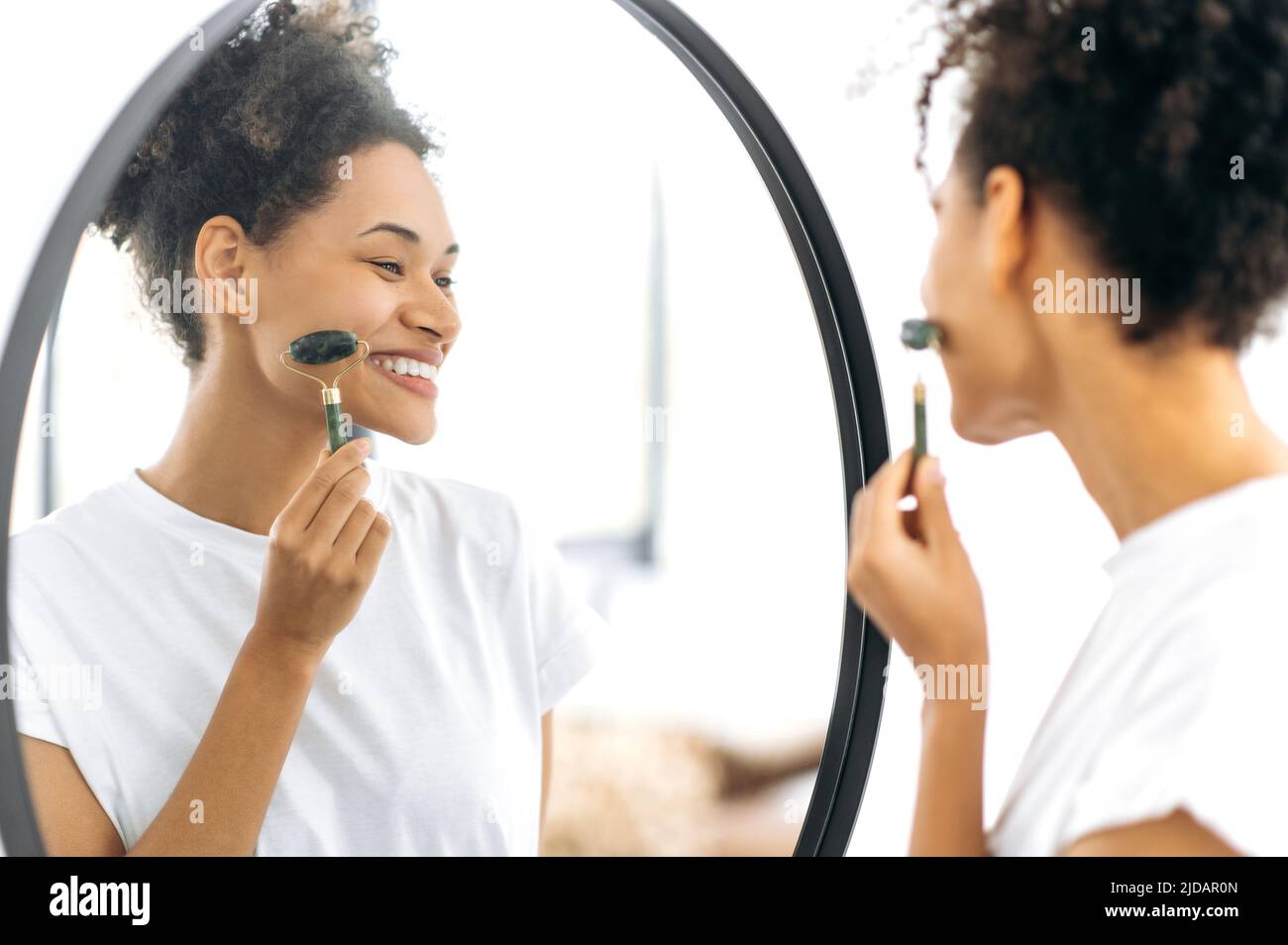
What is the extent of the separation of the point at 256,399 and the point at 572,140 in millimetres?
2089

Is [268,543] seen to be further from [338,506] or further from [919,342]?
[919,342]

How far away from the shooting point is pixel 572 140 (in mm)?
2633

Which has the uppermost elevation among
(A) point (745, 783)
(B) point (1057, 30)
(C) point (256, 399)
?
(B) point (1057, 30)

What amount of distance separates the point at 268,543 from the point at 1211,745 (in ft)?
1.80

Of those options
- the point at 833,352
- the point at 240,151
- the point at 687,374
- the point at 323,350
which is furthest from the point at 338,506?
the point at 687,374

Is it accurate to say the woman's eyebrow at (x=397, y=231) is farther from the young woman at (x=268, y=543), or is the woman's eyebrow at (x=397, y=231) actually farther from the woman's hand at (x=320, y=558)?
the woman's hand at (x=320, y=558)

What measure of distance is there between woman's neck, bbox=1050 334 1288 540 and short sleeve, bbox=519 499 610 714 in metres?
0.42

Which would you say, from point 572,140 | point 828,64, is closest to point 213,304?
point 828,64

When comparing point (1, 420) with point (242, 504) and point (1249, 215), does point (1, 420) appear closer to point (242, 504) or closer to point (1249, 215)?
point (242, 504)

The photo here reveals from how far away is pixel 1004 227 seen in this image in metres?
0.57

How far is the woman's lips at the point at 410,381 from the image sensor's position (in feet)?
2.32

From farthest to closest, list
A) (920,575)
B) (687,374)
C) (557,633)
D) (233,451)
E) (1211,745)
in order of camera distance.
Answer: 1. (687,374)
2. (557,633)
3. (233,451)
4. (920,575)
5. (1211,745)

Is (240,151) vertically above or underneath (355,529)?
above

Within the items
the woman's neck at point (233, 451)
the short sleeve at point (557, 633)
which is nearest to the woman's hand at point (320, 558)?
the woman's neck at point (233, 451)
